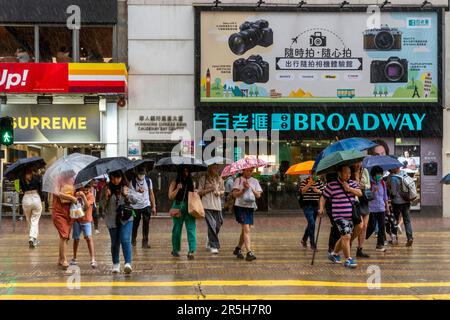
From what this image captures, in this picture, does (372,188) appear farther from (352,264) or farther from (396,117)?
(396,117)

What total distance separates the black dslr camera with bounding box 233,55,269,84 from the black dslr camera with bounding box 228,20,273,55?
39 cm

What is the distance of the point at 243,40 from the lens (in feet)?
74.3

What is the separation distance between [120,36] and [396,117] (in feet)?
33.2

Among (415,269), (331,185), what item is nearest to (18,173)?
(331,185)

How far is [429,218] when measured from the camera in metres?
22.3

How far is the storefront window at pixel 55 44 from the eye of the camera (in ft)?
73.4

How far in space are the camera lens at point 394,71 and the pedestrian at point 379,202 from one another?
10.6 metres

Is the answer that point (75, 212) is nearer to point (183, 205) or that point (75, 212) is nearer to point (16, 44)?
point (183, 205)

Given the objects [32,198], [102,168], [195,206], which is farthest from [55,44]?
[102,168]

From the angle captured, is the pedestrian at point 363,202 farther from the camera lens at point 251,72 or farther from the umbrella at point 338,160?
the camera lens at point 251,72

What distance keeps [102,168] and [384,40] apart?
51.7ft

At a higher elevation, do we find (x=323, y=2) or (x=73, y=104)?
(x=323, y=2)

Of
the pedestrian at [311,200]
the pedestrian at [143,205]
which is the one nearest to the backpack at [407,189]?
the pedestrian at [311,200]
